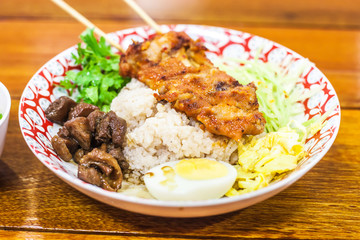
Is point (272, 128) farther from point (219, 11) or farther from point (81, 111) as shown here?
point (219, 11)

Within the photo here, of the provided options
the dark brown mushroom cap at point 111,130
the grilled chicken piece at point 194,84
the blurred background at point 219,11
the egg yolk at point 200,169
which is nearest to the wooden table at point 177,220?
the blurred background at point 219,11

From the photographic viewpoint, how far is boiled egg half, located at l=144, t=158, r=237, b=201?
7.36 feet

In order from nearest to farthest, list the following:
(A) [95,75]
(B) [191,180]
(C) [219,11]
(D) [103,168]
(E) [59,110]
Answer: (B) [191,180]
(D) [103,168]
(E) [59,110]
(A) [95,75]
(C) [219,11]

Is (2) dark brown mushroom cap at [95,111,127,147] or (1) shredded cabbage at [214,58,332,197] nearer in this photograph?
(1) shredded cabbage at [214,58,332,197]

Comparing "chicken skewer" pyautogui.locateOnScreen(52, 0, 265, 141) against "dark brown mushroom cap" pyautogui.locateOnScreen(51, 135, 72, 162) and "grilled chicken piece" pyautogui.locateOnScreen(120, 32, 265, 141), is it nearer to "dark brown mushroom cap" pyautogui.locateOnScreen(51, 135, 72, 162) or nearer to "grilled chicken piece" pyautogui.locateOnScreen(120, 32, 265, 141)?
"grilled chicken piece" pyautogui.locateOnScreen(120, 32, 265, 141)

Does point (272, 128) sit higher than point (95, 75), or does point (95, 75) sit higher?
point (272, 128)

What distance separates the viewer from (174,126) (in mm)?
2742

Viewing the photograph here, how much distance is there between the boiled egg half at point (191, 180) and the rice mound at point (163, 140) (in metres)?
0.20

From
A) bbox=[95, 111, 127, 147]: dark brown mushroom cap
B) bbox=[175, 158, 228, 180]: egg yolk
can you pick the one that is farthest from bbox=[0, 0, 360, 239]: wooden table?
bbox=[95, 111, 127, 147]: dark brown mushroom cap

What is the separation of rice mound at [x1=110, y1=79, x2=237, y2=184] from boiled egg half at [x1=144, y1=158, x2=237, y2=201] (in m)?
0.20

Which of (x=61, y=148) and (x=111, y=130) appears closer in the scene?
(x=61, y=148)

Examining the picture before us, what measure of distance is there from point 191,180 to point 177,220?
0.99 ft

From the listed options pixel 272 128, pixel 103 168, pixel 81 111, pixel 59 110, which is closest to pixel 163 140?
pixel 103 168

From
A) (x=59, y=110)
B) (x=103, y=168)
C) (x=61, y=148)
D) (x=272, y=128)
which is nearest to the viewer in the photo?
(x=103, y=168)
